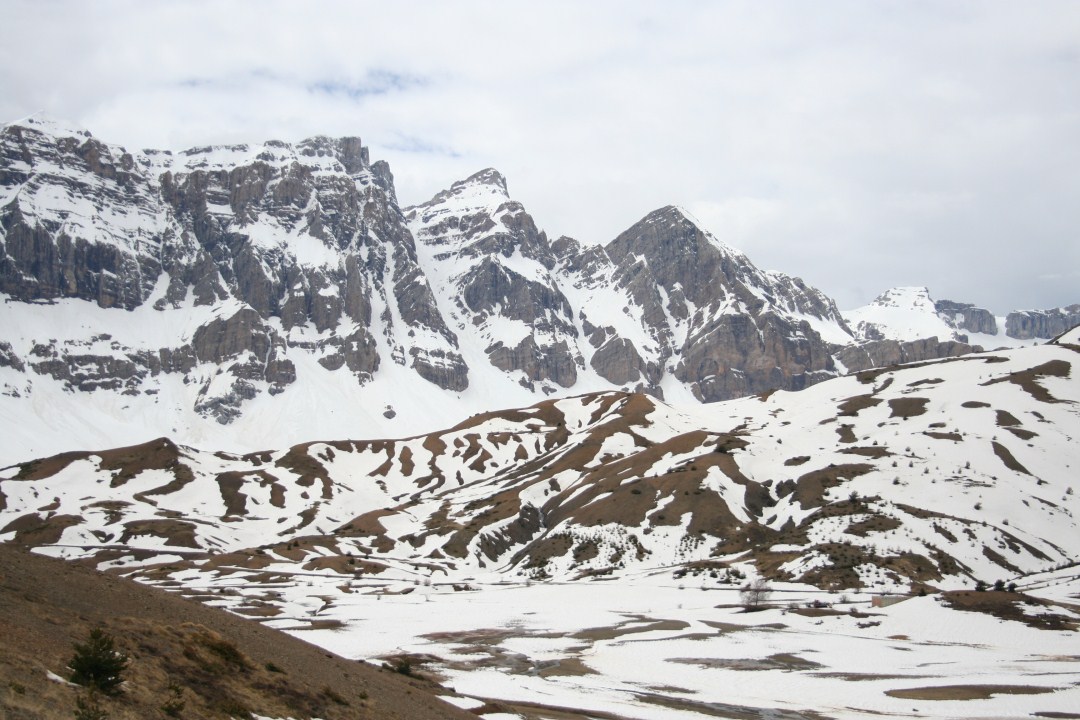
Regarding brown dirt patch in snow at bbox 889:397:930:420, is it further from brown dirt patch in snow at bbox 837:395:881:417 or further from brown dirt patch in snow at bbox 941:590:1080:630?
brown dirt patch in snow at bbox 941:590:1080:630

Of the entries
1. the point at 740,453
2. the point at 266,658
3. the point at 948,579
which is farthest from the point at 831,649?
the point at 740,453

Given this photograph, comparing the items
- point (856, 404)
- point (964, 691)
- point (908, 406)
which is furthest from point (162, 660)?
point (856, 404)

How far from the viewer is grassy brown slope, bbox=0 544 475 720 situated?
20.6m

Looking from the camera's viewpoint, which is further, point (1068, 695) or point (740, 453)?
point (740, 453)

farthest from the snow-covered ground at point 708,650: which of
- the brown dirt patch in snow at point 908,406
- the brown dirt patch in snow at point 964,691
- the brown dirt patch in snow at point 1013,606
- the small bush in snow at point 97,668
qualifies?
the brown dirt patch in snow at point 908,406

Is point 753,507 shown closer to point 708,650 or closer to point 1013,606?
point 1013,606

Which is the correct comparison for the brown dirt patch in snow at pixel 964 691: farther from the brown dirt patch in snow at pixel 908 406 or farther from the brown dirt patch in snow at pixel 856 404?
the brown dirt patch in snow at pixel 856 404

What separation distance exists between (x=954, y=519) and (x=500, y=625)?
205ft

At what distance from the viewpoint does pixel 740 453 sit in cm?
15125

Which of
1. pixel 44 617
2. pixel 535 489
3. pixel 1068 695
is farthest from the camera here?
pixel 535 489

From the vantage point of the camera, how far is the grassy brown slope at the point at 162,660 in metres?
20.6

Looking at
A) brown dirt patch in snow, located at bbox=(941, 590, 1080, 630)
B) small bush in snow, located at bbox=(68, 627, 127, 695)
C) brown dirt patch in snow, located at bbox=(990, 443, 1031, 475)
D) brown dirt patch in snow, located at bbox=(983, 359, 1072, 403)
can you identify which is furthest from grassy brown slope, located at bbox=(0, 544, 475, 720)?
brown dirt patch in snow, located at bbox=(983, 359, 1072, 403)

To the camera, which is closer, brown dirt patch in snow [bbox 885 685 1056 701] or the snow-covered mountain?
brown dirt patch in snow [bbox 885 685 1056 701]

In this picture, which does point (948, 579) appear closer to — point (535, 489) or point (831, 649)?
point (831, 649)
